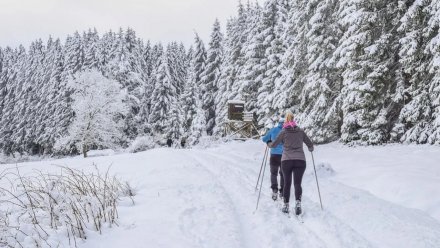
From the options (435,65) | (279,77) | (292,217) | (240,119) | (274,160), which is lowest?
(292,217)

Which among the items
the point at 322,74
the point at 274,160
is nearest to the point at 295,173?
the point at 274,160

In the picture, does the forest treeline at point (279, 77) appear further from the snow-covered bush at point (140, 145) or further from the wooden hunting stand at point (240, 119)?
the snow-covered bush at point (140, 145)

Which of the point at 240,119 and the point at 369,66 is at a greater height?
the point at 369,66

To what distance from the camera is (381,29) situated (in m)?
16.7

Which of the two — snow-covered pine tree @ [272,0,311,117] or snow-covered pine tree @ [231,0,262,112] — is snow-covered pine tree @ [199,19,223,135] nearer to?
snow-covered pine tree @ [231,0,262,112]

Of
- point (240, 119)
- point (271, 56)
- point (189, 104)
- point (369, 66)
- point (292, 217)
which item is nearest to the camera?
point (292, 217)

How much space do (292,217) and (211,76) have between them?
133 ft

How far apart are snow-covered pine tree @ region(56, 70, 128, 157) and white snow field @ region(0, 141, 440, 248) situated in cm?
3076

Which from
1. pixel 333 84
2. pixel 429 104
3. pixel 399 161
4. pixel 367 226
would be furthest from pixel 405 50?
pixel 367 226

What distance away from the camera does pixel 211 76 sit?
4722 cm

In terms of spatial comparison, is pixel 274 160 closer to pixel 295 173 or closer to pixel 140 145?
pixel 295 173

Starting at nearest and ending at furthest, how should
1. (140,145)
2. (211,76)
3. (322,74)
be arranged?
(322,74) < (140,145) < (211,76)

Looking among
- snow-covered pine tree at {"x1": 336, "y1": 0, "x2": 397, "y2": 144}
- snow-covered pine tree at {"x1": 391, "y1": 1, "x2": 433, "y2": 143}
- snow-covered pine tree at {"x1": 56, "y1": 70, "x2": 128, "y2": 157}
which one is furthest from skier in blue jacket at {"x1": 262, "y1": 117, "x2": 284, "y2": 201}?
snow-covered pine tree at {"x1": 56, "y1": 70, "x2": 128, "y2": 157}

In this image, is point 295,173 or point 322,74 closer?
point 295,173
